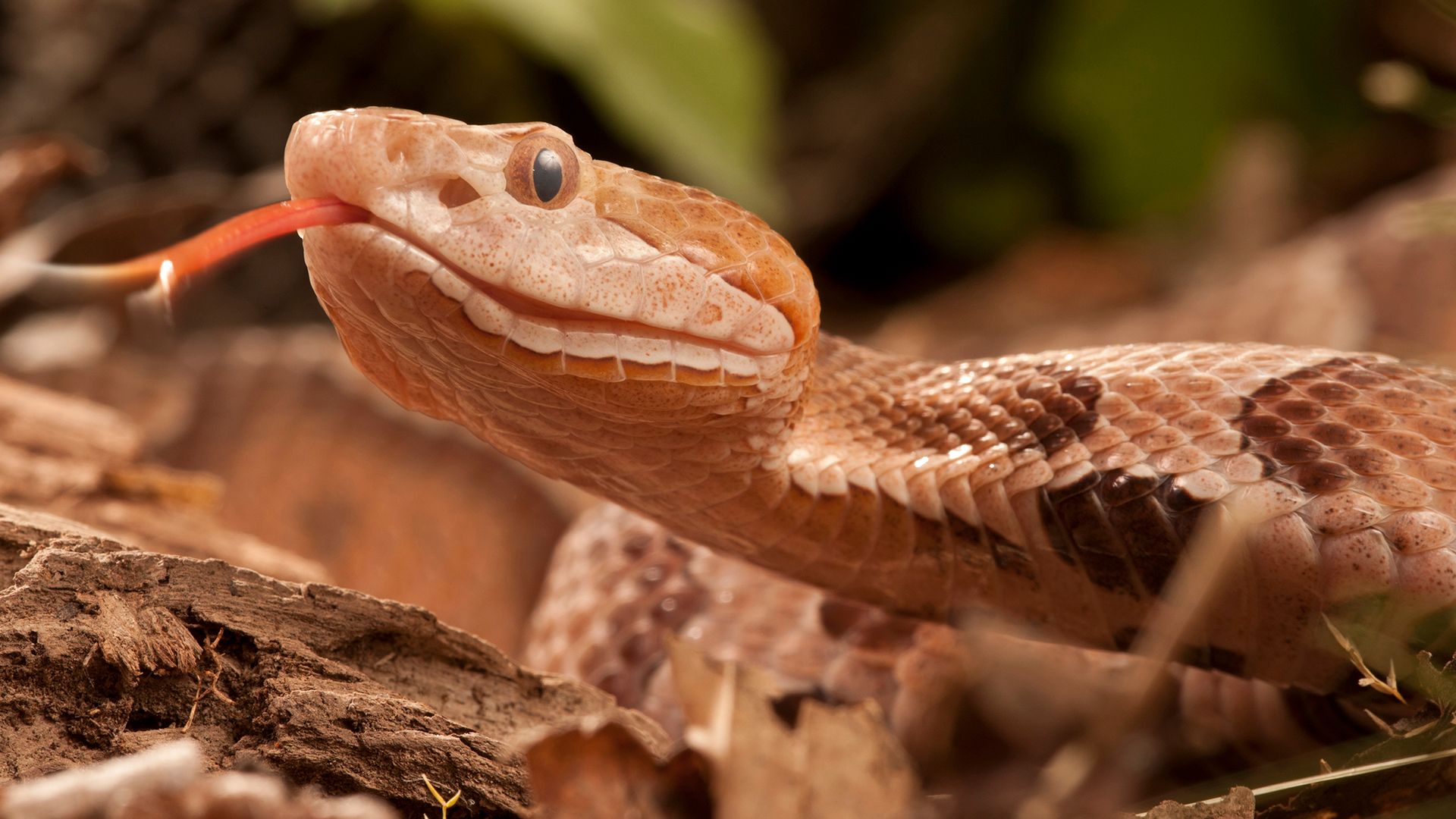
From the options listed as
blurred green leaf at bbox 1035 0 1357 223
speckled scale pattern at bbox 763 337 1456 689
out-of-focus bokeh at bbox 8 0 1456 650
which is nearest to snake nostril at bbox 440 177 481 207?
speckled scale pattern at bbox 763 337 1456 689

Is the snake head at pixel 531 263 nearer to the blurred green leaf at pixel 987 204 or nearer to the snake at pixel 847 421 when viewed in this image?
the snake at pixel 847 421

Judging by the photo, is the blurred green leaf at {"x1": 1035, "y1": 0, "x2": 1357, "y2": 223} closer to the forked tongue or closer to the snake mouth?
the snake mouth

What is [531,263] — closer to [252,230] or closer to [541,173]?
[541,173]

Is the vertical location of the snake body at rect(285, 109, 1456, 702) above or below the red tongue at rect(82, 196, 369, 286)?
below

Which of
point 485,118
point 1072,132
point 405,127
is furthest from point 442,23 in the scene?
point 405,127

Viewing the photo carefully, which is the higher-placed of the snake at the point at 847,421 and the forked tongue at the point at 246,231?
the forked tongue at the point at 246,231

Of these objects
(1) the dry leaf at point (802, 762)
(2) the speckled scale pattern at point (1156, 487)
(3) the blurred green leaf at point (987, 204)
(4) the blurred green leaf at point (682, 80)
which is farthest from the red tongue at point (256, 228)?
(3) the blurred green leaf at point (987, 204)
